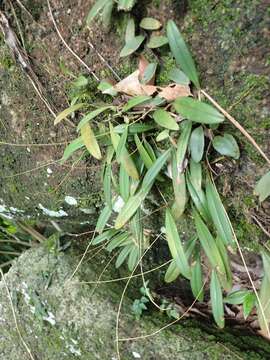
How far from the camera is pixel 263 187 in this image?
1.07 metres

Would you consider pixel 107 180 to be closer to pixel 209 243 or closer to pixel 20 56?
pixel 209 243

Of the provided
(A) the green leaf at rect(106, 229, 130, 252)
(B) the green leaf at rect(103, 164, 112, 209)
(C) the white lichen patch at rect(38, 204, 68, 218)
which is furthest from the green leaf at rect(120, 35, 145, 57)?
(C) the white lichen patch at rect(38, 204, 68, 218)

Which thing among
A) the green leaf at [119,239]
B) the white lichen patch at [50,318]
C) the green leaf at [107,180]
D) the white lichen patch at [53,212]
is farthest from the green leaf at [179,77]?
the white lichen patch at [50,318]

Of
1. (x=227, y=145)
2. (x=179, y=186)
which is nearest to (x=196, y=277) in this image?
(x=179, y=186)

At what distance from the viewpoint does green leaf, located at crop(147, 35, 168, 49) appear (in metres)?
1.07

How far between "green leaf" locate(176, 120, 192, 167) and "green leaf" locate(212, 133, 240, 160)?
7 cm

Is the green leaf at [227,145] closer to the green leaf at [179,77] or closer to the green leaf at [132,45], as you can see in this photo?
the green leaf at [179,77]

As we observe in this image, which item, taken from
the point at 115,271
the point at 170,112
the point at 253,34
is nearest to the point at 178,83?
the point at 170,112

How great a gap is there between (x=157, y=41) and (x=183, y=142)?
249 millimetres

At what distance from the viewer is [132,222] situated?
1.32m

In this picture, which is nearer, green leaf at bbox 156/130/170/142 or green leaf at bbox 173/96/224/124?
green leaf at bbox 173/96/224/124

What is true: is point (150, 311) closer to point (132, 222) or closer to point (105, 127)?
point (132, 222)

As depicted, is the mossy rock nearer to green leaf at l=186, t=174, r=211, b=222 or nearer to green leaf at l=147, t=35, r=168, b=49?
green leaf at l=186, t=174, r=211, b=222

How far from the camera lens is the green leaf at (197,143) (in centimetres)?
107
